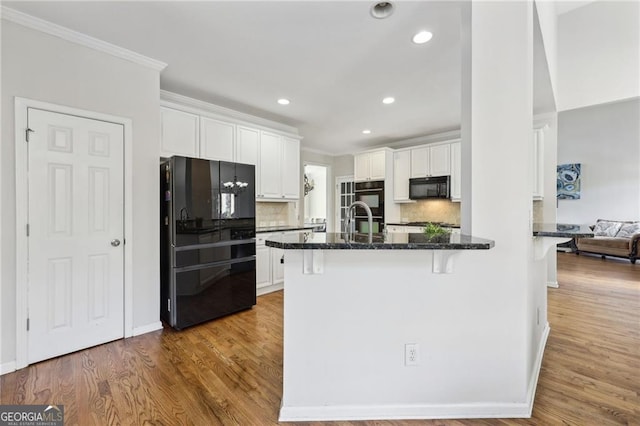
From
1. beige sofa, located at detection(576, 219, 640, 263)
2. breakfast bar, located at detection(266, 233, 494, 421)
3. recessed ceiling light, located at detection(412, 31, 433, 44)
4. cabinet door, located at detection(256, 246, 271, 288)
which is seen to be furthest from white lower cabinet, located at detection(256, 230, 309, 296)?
beige sofa, located at detection(576, 219, 640, 263)

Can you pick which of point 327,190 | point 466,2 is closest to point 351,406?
point 466,2

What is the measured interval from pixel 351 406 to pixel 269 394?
0.56 meters

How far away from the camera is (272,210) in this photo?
4996 millimetres

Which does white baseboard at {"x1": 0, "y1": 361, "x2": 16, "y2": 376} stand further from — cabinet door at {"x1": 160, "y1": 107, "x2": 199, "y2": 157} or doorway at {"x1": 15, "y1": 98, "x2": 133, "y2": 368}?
cabinet door at {"x1": 160, "y1": 107, "x2": 199, "y2": 157}

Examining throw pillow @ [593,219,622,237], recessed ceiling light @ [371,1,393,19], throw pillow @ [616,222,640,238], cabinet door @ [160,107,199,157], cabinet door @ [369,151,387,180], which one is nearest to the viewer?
recessed ceiling light @ [371,1,393,19]

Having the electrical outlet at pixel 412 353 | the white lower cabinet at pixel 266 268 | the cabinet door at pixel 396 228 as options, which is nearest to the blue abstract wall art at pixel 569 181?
the cabinet door at pixel 396 228

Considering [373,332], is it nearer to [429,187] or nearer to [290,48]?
[290,48]

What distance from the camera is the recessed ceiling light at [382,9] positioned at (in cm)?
198

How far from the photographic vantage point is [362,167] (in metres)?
6.11

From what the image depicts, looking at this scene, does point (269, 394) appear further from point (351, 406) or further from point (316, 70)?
point (316, 70)

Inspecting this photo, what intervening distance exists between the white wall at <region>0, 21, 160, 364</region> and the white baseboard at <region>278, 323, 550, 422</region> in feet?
6.52

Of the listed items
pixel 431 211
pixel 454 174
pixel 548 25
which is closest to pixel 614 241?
pixel 431 211

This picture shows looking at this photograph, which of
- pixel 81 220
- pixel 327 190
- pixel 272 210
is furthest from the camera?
pixel 327 190

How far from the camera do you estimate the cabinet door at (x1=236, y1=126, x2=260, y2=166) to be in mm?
3961
